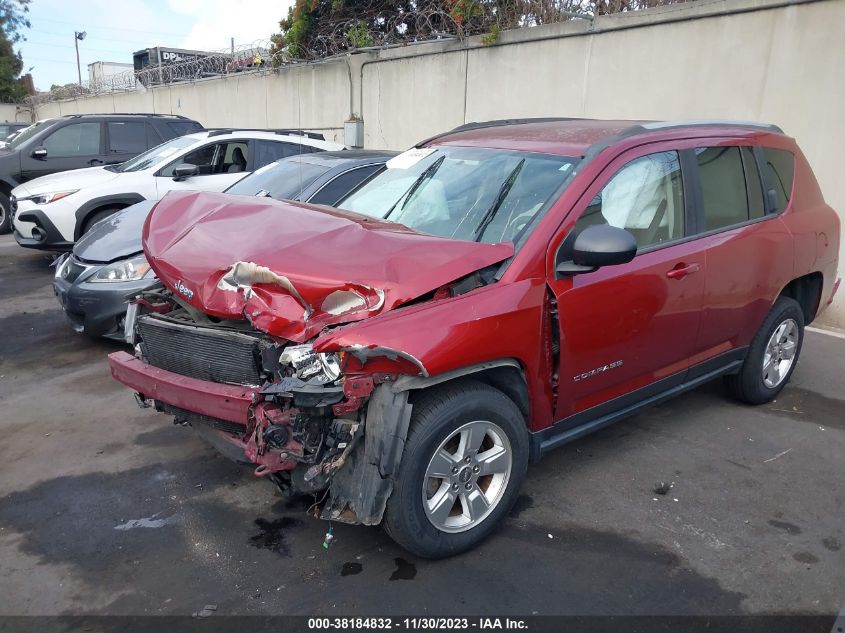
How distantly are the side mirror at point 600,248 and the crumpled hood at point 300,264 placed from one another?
33cm

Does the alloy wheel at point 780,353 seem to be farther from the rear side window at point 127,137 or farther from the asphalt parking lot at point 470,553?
the rear side window at point 127,137

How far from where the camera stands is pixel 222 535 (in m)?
3.29

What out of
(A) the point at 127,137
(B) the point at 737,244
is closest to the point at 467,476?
(B) the point at 737,244

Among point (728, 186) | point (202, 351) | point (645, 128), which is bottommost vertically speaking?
point (202, 351)

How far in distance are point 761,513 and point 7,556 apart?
3793 mm

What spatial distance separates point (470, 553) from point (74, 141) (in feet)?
35.9

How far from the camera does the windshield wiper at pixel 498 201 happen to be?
136 inches

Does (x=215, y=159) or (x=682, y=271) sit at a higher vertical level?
(x=215, y=159)

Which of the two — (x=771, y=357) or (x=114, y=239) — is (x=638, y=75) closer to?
(x=771, y=357)

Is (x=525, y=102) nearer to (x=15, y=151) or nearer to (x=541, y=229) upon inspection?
(x=541, y=229)

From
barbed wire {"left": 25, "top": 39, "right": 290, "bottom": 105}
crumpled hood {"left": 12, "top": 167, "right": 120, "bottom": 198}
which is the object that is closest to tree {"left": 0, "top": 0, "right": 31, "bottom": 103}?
barbed wire {"left": 25, "top": 39, "right": 290, "bottom": 105}

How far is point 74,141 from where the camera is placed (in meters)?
11.2

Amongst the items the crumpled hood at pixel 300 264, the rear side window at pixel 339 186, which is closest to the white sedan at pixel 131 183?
the rear side window at pixel 339 186

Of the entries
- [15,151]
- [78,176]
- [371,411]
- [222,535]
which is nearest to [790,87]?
[371,411]
